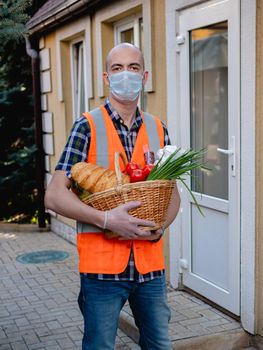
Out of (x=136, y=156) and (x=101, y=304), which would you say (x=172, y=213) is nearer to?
(x=136, y=156)

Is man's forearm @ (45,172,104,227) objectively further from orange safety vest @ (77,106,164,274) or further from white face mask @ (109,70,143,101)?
white face mask @ (109,70,143,101)

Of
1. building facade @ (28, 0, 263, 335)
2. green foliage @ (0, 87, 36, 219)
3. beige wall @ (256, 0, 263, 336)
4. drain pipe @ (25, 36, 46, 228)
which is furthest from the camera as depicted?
green foliage @ (0, 87, 36, 219)

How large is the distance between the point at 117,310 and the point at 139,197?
0.61m

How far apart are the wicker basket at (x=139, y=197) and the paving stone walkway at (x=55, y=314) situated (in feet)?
6.42

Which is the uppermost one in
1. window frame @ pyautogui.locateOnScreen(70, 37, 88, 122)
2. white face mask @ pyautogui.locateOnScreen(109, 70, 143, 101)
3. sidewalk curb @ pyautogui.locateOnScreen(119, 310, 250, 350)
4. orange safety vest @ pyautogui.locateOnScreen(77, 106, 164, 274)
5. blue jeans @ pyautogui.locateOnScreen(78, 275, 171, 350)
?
window frame @ pyautogui.locateOnScreen(70, 37, 88, 122)

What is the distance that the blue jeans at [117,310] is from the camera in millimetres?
2787

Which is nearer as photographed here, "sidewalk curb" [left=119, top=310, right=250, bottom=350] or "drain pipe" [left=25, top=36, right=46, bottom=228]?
"sidewalk curb" [left=119, top=310, right=250, bottom=350]

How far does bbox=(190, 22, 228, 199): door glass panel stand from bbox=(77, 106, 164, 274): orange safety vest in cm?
217

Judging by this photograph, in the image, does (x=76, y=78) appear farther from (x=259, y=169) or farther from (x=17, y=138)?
(x=259, y=169)

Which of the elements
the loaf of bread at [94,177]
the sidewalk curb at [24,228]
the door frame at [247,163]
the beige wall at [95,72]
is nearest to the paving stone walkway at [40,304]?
the door frame at [247,163]

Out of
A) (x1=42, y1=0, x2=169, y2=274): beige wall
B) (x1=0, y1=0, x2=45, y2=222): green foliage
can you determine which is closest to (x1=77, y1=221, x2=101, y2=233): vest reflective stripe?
(x1=42, y1=0, x2=169, y2=274): beige wall

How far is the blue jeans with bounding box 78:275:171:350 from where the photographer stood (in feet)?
9.14

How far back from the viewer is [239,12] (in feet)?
14.3

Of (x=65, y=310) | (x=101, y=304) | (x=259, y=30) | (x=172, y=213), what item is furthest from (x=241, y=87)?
(x=65, y=310)
